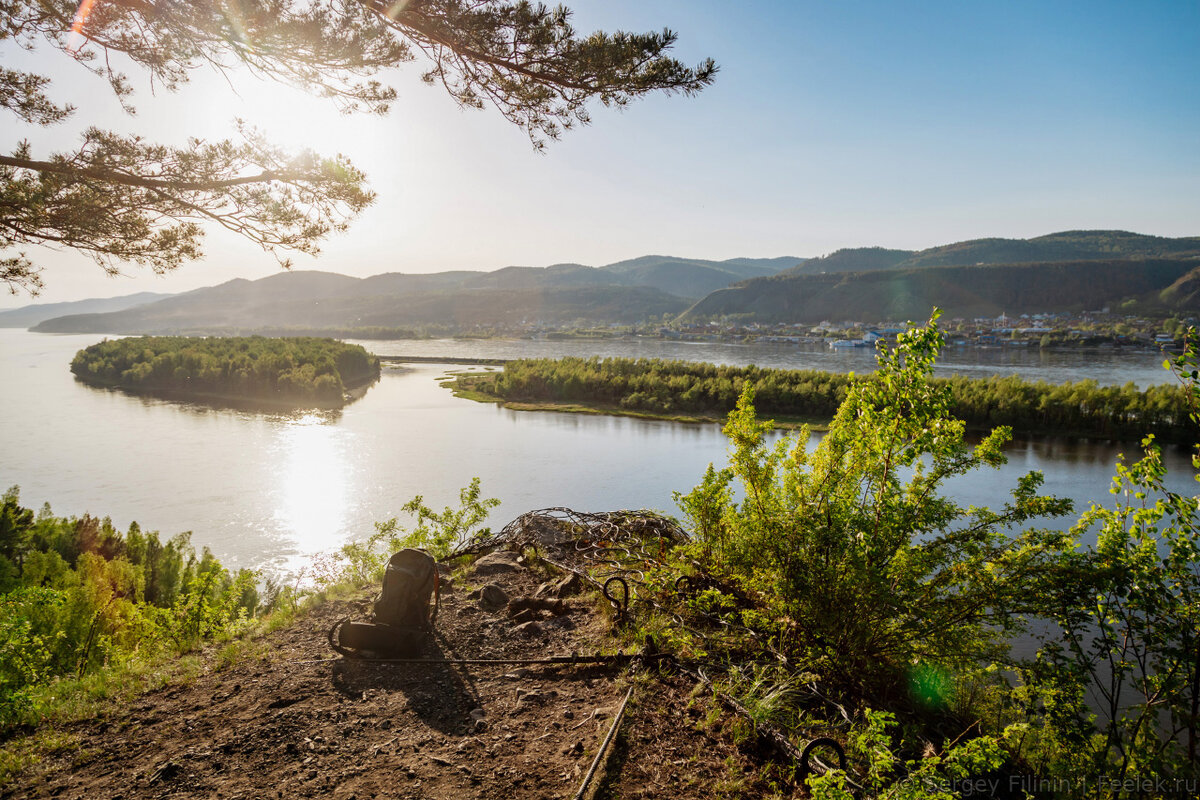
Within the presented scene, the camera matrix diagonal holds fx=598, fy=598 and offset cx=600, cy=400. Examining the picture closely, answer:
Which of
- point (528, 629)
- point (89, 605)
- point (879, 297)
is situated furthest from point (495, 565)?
point (879, 297)

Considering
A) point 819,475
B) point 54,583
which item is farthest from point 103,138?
point 819,475

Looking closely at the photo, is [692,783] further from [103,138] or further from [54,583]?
[54,583]

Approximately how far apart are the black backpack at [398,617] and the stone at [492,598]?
Answer: 124 centimetres

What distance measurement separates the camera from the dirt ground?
4051 millimetres

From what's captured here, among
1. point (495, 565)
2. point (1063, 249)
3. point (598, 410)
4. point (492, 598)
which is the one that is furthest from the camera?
point (1063, 249)

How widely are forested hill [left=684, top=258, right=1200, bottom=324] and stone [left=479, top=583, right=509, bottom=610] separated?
10441 centimetres

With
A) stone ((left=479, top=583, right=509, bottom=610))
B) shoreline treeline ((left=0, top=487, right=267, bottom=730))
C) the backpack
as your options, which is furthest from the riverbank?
the backpack

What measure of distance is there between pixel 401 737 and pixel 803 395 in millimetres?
38320

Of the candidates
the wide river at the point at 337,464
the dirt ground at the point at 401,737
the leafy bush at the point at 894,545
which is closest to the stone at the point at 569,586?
the dirt ground at the point at 401,737

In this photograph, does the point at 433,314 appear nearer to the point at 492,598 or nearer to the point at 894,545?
the point at 492,598

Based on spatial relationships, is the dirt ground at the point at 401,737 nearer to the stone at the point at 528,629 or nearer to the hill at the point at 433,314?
the stone at the point at 528,629

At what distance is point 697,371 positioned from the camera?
48.7 metres

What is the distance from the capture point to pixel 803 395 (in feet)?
131

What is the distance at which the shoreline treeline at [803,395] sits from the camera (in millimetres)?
31906
